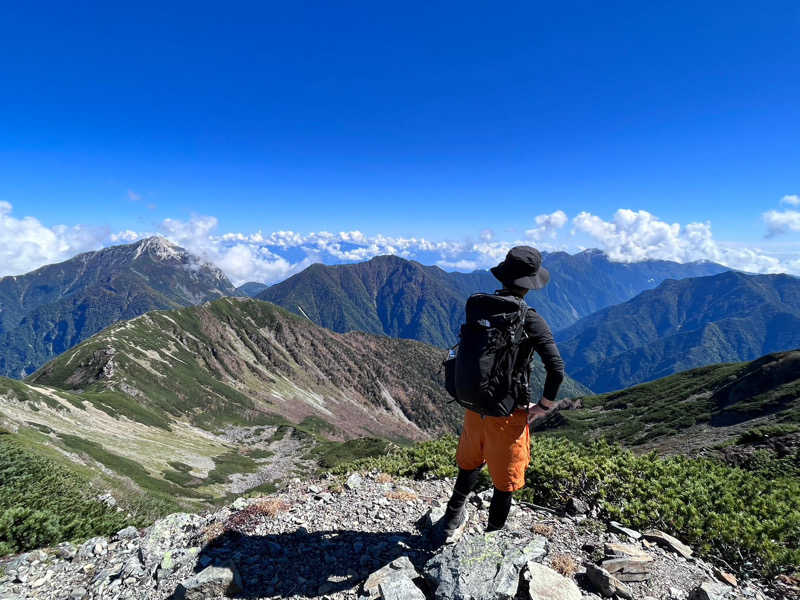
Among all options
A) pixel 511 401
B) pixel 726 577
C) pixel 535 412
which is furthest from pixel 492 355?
pixel 726 577

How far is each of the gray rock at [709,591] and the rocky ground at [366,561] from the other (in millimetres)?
A: 22

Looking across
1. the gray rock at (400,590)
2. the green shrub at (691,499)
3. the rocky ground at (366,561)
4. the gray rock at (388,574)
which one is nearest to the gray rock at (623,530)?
the rocky ground at (366,561)

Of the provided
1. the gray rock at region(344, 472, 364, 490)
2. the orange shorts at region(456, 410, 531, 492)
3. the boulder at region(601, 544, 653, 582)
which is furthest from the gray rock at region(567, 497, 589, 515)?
the gray rock at region(344, 472, 364, 490)

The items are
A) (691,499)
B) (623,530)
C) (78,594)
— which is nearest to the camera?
(78,594)

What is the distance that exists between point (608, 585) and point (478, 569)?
6.24 ft

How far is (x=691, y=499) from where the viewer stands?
8070 millimetres

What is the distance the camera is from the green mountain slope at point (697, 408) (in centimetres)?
7179

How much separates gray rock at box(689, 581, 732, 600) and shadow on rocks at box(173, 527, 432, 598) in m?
3.92

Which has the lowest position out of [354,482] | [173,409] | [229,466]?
[229,466]

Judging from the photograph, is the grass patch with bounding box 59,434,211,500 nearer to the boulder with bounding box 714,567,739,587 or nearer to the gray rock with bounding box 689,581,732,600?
the boulder with bounding box 714,567,739,587

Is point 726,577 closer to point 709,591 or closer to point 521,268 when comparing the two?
point 709,591

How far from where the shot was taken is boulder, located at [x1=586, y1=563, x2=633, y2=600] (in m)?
5.63

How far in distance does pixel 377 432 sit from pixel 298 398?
134ft

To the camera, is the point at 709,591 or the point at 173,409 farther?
the point at 173,409
